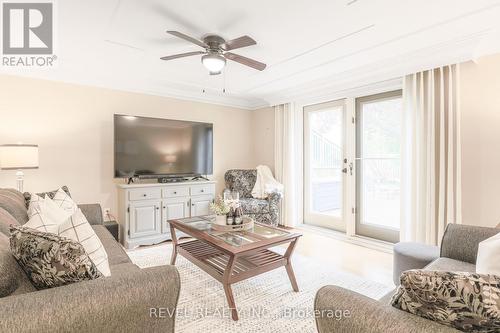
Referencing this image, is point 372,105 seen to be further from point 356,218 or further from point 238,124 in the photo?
point 238,124

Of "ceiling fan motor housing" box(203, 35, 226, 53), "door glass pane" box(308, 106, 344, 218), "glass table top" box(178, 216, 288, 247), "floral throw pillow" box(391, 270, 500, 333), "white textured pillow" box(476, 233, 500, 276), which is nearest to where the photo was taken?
"floral throw pillow" box(391, 270, 500, 333)

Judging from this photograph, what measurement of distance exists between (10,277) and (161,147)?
309 cm

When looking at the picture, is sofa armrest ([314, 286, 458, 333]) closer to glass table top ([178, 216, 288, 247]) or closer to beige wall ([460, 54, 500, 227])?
A: glass table top ([178, 216, 288, 247])

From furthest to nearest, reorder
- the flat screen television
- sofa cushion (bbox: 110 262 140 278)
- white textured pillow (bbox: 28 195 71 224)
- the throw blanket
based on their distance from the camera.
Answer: the throw blanket
the flat screen television
white textured pillow (bbox: 28 195 71 224)
sofa cushion (bbox: 110 262 140 278)

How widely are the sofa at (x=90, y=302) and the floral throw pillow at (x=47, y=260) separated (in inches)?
1.6

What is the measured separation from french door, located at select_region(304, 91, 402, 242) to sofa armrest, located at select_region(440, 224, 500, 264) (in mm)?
1658

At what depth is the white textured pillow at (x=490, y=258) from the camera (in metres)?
1.33

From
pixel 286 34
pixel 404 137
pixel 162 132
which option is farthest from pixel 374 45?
pixel 162 132

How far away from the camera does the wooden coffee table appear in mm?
2010

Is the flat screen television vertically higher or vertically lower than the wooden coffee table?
higher

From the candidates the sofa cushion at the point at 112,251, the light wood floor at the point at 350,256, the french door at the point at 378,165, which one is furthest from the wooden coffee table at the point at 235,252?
the french door at the point at 378,165

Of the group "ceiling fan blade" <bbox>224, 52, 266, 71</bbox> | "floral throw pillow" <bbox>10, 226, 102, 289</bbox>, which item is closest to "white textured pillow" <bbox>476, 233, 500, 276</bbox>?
"floral throw pillow" <bbox>10, 226, 102, 289</bbox>

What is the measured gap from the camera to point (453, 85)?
2.89 m

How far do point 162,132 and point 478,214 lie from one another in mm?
4061
